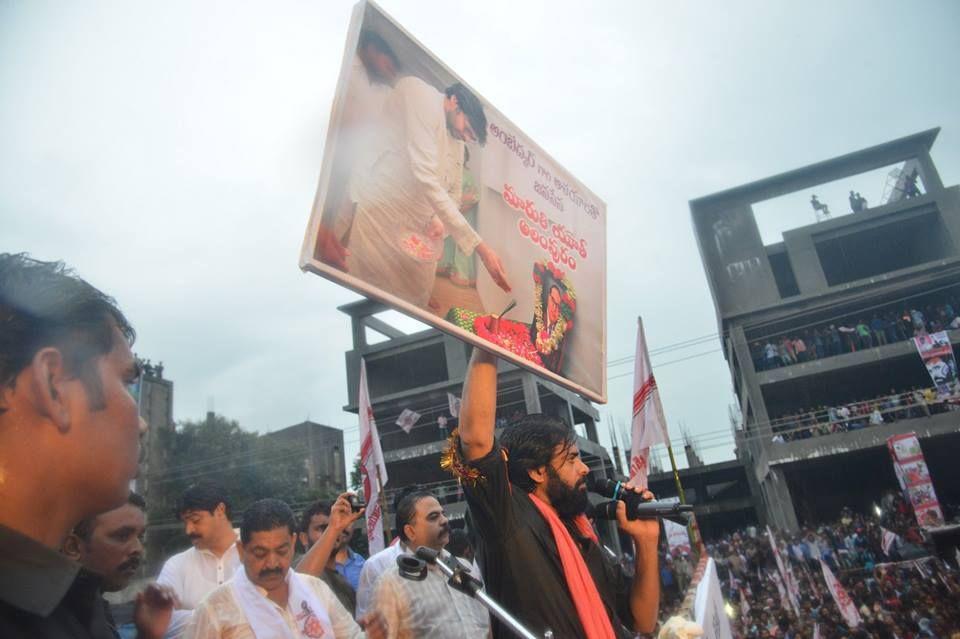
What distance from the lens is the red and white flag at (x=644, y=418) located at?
6868 millimetres

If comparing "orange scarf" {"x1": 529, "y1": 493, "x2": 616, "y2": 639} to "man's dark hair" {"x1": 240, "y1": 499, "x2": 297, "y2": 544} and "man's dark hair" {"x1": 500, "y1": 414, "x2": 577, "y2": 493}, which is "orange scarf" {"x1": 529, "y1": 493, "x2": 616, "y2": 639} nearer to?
"man's dark hair" {"x1": 500, "y1": 414, "x2": 577, "y2": 493}

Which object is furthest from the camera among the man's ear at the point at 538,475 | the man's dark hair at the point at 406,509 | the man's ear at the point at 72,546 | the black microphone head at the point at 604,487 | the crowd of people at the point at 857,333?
the crowd of people at the point at 857,333

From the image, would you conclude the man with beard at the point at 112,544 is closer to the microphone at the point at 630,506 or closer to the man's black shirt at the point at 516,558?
the man's black shirt at the point at 516,558

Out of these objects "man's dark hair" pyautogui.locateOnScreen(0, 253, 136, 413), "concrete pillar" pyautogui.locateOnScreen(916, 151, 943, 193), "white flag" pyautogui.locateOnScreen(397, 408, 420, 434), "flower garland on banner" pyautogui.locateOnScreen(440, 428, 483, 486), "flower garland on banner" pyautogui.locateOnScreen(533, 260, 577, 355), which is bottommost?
"flower garland on banner" pyautogui.locateOnScreen(440, 428, 483, 486)

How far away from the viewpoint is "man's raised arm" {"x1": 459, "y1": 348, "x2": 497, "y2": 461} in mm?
2363

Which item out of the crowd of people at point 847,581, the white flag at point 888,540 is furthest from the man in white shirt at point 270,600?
the white flag at point 888,540

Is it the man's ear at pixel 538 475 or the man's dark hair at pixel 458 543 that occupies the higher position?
the man's ear at pixel 538 475

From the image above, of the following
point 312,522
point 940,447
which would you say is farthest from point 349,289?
point 940,447

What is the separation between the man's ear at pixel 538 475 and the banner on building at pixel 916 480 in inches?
Answer: 689

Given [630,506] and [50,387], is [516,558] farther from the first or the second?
[50,387]

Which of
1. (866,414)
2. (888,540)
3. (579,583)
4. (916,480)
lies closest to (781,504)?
(866,414)

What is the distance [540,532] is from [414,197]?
1463mm

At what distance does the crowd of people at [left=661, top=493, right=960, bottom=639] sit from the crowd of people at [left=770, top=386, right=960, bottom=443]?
9.15 ft

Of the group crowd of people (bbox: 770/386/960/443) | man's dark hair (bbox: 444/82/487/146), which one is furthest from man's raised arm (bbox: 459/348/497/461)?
crowd of people (bbox: 770/386/960/443)
